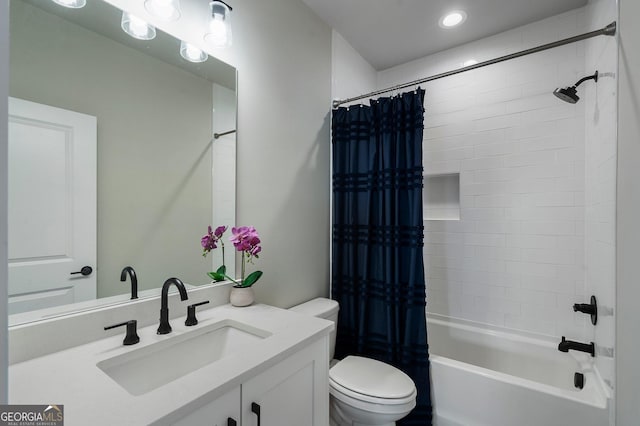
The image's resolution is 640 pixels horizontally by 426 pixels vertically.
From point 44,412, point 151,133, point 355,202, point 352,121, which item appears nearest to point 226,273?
point 151,133

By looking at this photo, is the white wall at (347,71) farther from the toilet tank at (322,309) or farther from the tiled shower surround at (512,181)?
the toilet tank at (322,309)

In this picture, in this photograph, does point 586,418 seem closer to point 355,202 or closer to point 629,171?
point 629,171

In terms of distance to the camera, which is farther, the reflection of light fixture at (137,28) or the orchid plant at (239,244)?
the orchid plant at (239,244)

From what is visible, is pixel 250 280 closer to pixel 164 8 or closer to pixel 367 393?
pixel 367 393

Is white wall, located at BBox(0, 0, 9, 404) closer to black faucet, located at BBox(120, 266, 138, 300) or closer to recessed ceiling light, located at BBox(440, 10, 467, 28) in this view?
black faucet, located at BBox(120, 266, 138, 300)

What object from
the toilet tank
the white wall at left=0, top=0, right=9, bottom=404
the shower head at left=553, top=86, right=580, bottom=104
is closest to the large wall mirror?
the toilet tank

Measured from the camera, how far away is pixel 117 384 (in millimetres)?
690

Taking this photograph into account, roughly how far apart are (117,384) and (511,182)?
2.50 meters

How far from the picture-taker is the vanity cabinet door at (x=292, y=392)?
81cm

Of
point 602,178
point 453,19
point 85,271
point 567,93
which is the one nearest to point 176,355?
point 85,271

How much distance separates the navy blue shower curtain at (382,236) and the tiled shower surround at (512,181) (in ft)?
2.70

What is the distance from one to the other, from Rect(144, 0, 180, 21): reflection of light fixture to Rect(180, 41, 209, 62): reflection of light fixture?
0.11 metres

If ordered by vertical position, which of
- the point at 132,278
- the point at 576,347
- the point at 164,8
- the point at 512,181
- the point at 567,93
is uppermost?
the point at 164,8

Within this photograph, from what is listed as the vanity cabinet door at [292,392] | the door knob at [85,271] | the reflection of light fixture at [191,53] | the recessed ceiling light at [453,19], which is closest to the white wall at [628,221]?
the recessed ceiling light at [453,19]
